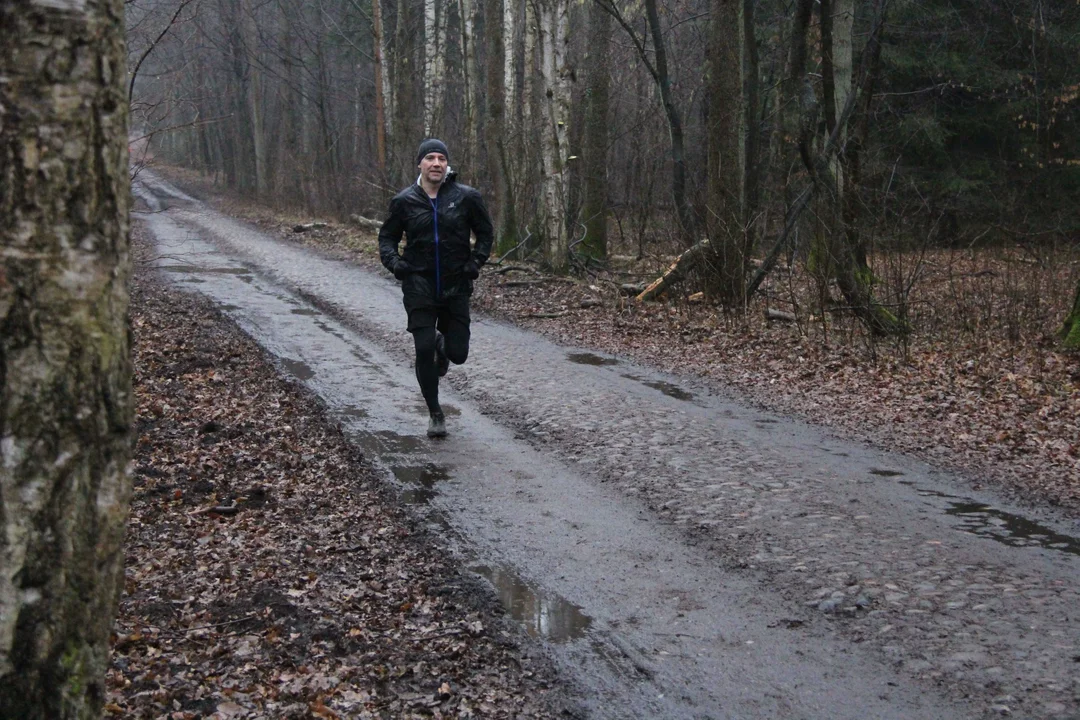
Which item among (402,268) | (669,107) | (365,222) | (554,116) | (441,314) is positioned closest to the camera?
(402,268)

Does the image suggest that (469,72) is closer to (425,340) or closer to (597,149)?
(597,149)

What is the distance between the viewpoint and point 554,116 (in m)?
17.8

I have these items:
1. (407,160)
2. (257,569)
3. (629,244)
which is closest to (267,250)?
(407,160)

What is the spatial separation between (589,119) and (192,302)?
8.83m

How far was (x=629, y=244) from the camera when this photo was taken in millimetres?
24422

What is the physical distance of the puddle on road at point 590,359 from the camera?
11.5m

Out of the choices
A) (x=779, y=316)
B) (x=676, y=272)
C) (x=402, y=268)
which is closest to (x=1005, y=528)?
(x=402, y=268)

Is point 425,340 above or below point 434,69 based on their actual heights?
below

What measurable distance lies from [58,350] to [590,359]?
9.62 meters

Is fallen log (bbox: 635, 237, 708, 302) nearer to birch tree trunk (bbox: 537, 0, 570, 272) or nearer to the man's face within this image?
birch tree trunk (bbox: 537, 0, 570, 272)

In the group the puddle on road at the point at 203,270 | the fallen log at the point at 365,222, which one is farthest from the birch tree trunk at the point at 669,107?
the fallen log at the point at 365,222

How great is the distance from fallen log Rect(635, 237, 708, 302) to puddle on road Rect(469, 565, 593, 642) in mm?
9783

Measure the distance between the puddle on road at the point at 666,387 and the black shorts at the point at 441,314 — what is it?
2596 mm

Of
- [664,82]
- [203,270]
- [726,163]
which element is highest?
[664,82]
